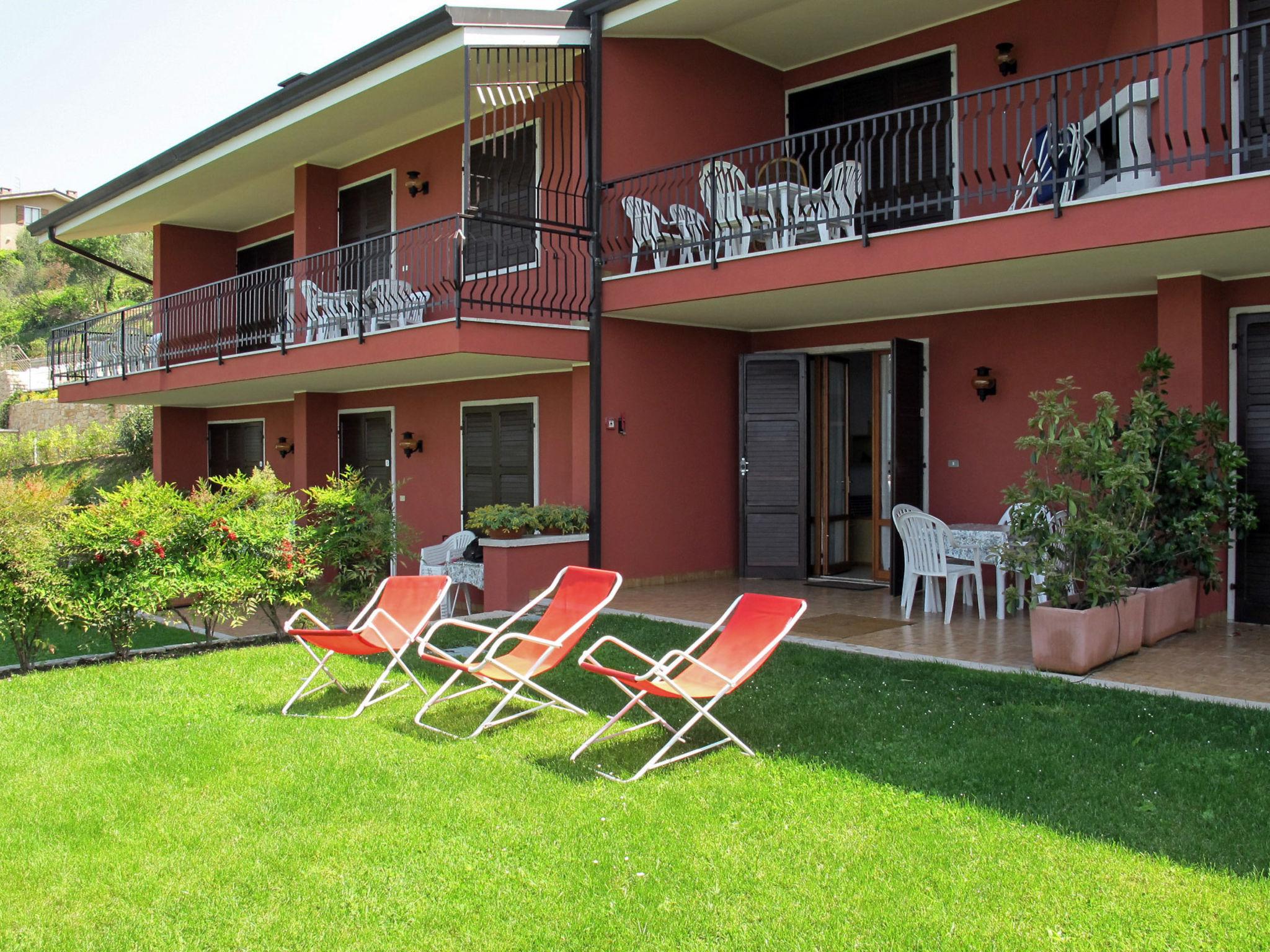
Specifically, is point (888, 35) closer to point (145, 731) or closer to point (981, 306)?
point (981, 306)

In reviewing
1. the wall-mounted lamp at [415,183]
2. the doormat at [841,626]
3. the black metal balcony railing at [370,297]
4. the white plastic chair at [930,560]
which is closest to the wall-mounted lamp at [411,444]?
the black metal balcony railing at [370,297]

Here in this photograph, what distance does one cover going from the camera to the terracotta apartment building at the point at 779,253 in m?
7.52

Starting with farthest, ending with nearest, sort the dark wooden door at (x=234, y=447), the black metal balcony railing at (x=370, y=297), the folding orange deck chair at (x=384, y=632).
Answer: the dark wooden door at (x=234, y=447)
the black metal balcony railing at (x=370, y=297)
the folding orange deck chair at (x=384, y=632)

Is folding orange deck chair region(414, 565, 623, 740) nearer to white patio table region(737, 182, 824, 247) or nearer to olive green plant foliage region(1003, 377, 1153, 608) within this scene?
olive green plant foliage region(1003, 377, 1153, 608)

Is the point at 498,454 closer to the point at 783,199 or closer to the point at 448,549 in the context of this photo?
the point at 448,549

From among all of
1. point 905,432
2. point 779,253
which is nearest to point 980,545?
point 905,432

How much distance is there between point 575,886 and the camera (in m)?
3.47

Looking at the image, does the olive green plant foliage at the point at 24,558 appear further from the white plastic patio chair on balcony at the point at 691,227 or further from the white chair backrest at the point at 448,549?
the white plastic patio chair on balcony at the point at 691,227

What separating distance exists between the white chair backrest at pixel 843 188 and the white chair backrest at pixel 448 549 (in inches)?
191

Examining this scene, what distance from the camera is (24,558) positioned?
696 centimetres

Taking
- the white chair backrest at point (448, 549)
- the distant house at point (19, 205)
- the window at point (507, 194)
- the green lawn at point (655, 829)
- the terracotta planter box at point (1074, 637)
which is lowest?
the green lawn at point (655, 829)

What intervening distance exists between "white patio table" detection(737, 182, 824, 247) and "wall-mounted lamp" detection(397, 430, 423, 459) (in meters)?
5.85

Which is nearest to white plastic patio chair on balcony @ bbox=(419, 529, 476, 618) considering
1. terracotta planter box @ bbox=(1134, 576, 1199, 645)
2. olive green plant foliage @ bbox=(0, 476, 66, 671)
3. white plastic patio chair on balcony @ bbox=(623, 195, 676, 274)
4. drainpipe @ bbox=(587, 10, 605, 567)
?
drainpipe @ bbox=(587, 10, 605, 567)

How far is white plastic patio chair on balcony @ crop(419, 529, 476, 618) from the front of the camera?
34.6 feet
